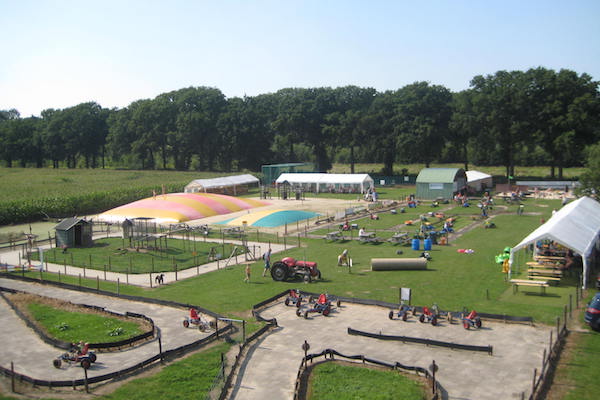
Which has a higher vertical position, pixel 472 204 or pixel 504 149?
pixel 504 149

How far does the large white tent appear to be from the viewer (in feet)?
94.9

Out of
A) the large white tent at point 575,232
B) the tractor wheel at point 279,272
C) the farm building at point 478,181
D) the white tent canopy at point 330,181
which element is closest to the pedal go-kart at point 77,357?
the tractor wheel at point 279,272

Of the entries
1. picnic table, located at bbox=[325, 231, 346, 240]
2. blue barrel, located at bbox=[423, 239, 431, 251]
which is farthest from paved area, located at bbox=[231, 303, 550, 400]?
picnic table, located at bbox=[325, 231, 346, 240]

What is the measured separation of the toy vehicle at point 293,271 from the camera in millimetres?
31297

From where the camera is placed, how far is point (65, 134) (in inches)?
5635

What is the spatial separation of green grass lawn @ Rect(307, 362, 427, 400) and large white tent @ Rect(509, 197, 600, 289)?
585 inches

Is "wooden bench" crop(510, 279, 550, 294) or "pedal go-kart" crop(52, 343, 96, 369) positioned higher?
"wooden bench" crop(510, 279, 550, 294)

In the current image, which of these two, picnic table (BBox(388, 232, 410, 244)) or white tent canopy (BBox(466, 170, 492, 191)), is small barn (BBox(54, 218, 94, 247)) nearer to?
picnic table (BBox(388, 232, 410, 244))


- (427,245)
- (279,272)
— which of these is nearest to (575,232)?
(427,245)

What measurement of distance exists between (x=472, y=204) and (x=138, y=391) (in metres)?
58.4

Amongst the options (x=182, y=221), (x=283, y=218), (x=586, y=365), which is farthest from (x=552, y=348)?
(x=182, y=221)

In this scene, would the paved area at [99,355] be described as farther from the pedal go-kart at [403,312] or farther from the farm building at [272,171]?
the farm building at [272,171]

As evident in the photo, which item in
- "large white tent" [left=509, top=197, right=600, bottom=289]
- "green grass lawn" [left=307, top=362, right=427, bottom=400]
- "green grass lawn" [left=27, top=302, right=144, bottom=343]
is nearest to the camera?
"green grass lawn" [left=307, top=362, right=427, bottom=400]

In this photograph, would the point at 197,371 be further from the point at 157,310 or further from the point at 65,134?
the point at 65,134
